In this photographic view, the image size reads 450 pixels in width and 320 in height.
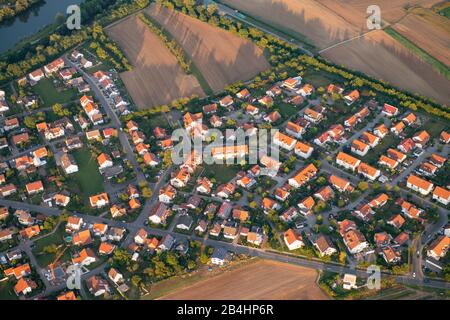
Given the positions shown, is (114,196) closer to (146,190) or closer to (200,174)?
(146,190)

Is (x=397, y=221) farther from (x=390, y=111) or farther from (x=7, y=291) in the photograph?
(x=7, y=291)

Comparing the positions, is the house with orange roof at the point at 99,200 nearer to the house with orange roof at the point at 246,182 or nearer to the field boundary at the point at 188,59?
the house with orange roof at the point at 246,182

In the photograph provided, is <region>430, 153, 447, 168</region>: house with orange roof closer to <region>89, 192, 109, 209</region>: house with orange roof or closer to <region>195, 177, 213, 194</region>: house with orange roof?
<region>195, 177, 213, 194</region>: house with orange roof

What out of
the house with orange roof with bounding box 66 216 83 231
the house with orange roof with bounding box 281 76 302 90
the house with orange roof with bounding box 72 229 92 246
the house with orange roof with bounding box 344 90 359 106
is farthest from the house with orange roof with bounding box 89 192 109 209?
the house with orange roof with bounding box 344 90 359 106

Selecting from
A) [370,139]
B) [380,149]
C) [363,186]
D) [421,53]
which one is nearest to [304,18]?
[421,53]

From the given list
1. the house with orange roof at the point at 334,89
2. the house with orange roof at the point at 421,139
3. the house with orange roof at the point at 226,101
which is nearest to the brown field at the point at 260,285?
the house with orange roof at the point at 421,139

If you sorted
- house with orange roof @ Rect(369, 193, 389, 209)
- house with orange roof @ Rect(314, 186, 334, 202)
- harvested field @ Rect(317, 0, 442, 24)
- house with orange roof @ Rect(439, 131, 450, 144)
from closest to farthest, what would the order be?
1. house with orange roof @ Rect(369, 193, 389, 209)
2. house with orange roof @ Rect(314, 186, 334, 202)
3. house with orange roof @ Rect(439, 131, 450, 144)
4. harvested field @ Rect(317, 0, 442, 24)
